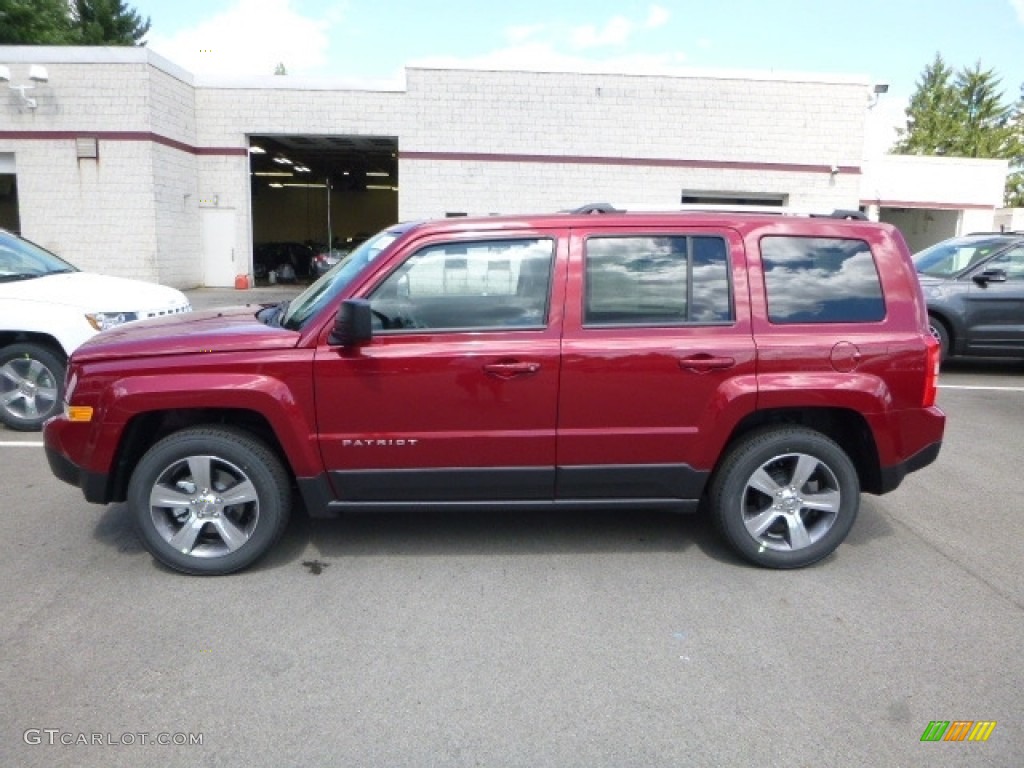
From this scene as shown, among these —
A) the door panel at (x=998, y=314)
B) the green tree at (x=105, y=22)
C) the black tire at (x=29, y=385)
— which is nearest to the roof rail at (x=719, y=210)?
the black tire at (x=29, y=385)

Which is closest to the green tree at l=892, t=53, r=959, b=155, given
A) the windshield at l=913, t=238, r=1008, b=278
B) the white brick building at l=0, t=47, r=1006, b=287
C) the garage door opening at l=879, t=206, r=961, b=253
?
the garage door opening at l=879, t=206, r=961, b=253

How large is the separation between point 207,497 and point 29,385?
3.94m

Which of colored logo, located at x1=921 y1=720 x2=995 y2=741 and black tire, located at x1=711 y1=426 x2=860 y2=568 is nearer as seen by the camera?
colored logo, located at x1=921 y1=720 x2=995 y2=741

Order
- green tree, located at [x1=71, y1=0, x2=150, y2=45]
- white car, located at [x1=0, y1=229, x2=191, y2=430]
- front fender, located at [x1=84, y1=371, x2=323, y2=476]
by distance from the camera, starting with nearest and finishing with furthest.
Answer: front fender, located at [x1=84, y1=371, x2=323, y2=476] < white car, located at [x1=0, y1=229, x2=191, y2=430] < green tree, located at [x1=71, y1=0, x2=150, y2=45]

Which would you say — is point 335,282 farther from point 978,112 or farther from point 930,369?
point 978,112

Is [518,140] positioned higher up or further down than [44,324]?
higher up

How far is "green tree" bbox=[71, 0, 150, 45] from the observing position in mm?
39219

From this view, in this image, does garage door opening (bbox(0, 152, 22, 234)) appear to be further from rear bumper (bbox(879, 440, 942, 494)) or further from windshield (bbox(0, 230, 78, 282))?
rear bumper (bbox(879, 440, 942, 494))

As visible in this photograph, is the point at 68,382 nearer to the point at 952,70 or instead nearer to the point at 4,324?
the point at 4,324

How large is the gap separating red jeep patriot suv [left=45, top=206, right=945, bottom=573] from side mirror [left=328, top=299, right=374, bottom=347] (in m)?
0.04

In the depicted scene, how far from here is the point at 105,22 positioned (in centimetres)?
4056

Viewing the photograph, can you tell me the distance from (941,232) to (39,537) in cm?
3469

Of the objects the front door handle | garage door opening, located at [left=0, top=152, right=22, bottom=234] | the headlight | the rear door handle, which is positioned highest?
garage door opening, located at [left=0, top=152, right=22, bottom=234]

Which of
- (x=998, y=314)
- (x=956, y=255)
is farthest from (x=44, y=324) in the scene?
(x=956, y=255)
